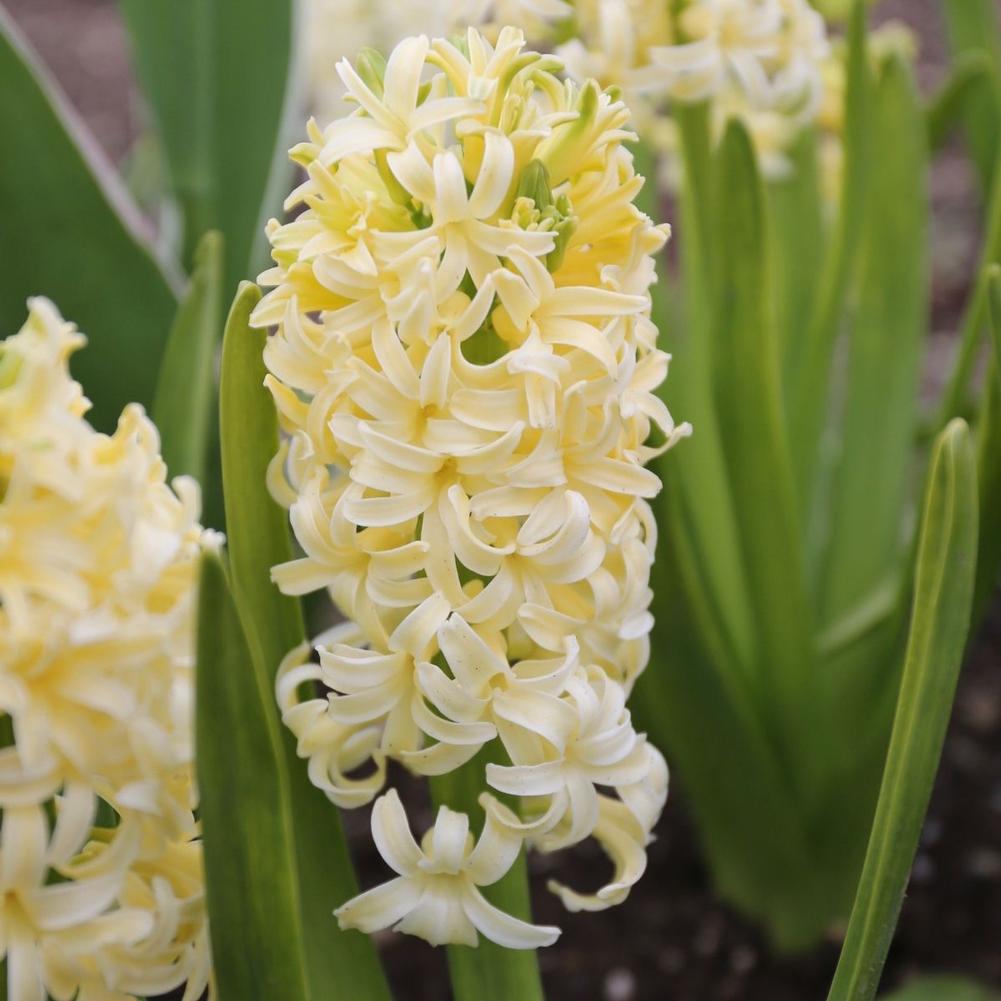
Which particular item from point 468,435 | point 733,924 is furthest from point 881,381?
point 468,435

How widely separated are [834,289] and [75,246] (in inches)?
24.0

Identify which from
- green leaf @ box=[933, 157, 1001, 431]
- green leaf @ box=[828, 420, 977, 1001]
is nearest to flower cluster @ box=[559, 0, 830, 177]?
green leaf @ box=[933, 157, 1001, 431]

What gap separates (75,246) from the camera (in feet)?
3.34

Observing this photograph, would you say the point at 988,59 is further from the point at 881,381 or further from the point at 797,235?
the point at 881,381

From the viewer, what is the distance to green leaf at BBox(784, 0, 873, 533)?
102cm

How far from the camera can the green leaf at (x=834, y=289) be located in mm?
1021

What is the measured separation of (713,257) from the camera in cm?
90

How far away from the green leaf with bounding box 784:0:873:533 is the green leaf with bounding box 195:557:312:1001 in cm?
71

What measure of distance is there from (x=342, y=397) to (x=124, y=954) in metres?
0.23

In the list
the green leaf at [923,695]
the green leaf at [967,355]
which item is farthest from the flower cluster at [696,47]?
the green leaf at [923,695]

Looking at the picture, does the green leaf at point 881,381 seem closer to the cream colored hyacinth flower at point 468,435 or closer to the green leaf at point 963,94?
the green leaf at point 963,94

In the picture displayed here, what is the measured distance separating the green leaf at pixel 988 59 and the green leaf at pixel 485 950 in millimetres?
988

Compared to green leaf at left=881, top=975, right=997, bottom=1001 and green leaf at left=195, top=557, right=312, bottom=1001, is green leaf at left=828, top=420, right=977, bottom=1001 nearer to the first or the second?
green leaf at left=195, top=557, right=312, bottom=1001

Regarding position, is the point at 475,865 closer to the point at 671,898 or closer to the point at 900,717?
the point at 900,717
